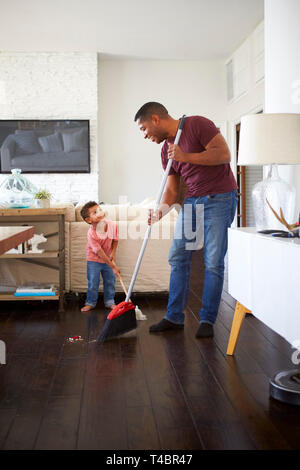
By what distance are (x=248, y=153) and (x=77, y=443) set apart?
173 centimetres

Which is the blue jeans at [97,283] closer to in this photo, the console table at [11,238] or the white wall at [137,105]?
the console table at [11,238]

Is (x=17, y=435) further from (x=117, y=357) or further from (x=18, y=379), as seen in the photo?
(x=117, y=357)

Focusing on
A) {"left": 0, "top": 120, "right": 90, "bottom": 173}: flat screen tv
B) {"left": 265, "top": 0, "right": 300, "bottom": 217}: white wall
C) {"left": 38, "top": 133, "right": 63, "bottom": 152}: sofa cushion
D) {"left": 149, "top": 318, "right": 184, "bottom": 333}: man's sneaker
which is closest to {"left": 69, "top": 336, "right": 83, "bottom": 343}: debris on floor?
{"left": 149, "top": 318, "right": 184, "bottom": 333}: man's sneaker

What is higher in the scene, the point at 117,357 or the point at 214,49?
the point at 214,49

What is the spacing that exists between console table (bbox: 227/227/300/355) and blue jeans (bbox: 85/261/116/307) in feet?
4.51

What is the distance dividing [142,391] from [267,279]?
2.14ft

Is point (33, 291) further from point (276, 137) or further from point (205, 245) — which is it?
point (276, 137)

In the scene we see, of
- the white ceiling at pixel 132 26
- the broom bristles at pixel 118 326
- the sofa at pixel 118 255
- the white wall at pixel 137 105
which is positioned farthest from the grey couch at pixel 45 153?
the broom bristles at pixel 118 326

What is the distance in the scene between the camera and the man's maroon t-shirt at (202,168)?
2754mm

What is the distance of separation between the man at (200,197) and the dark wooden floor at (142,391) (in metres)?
0.26

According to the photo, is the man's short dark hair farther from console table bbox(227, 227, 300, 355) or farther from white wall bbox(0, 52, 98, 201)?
white wall bbox(0, 52, 98, 201)

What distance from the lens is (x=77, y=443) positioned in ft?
5.03

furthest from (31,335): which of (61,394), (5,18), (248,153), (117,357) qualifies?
(5,18)

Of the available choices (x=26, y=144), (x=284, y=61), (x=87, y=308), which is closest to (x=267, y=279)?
(x=284, y=61)
